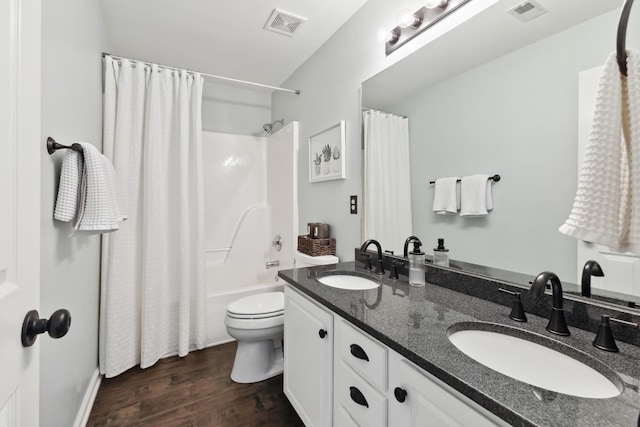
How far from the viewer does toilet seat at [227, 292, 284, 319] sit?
6.04 ft

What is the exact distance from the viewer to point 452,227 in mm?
1293

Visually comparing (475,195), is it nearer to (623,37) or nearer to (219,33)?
(623,37)

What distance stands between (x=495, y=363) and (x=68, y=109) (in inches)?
74.2

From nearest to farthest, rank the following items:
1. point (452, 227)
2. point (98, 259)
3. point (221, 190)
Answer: point (452, 227), point (98, 259), point (221, 190)

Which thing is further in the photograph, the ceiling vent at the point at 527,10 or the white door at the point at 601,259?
the ceiling vent at the point at 527,10

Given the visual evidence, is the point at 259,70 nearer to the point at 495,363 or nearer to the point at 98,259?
the point at 98,259

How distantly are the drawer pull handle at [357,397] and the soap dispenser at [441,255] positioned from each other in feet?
2.18

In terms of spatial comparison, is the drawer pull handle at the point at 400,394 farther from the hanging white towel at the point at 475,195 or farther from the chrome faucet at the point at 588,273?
the hanging white towel at the point at 475,195

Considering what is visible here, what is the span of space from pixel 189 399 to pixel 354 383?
1256 mm

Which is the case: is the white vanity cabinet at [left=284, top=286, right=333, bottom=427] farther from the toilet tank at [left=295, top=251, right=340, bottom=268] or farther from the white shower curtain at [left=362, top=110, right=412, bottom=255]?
the white shower curtain at [left=362, top=110, right=412, bottom=255]

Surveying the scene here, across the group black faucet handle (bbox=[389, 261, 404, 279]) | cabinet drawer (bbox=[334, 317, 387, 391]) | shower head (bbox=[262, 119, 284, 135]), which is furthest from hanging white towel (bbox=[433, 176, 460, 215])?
shower head (bbox=[262, 119, 284, 135])

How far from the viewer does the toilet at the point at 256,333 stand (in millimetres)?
1832

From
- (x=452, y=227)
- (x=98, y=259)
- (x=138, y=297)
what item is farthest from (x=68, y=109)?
(x=452, y=227)

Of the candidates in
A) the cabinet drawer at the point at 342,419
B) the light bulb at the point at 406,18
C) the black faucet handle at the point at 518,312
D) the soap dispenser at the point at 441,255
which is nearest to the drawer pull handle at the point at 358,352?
the cabinet drawer at the point at 342,419
